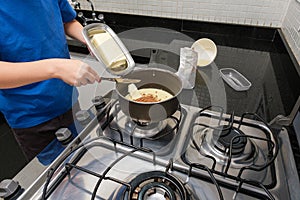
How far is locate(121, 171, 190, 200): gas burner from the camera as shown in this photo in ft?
1.10

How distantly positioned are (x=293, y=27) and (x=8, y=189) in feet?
3.45

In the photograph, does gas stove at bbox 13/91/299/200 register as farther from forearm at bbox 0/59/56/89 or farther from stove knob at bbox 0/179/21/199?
forearm at bbox 0/59/56/89

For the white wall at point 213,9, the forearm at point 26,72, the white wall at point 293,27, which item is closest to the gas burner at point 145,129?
the forearm at point 26,72

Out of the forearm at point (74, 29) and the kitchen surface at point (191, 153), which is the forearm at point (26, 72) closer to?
the kitchen surface at point (191, 153)

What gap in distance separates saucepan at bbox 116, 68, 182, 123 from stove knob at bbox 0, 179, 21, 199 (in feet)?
0.76

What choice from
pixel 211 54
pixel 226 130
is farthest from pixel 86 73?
pixel 211 54

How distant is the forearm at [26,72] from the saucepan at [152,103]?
0.52 feet

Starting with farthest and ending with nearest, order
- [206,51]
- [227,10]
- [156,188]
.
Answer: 1. [227,10]
2. [206,51]
3. [156,188]

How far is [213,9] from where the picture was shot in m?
1.03

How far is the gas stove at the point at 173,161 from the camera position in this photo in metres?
0.36

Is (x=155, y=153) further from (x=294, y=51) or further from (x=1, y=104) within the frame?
(x=294, y=51)

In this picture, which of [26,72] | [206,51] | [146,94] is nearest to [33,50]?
[26,72]

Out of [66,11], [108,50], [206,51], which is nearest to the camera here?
[108,50]

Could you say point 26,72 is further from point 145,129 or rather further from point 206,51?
point 206,51
